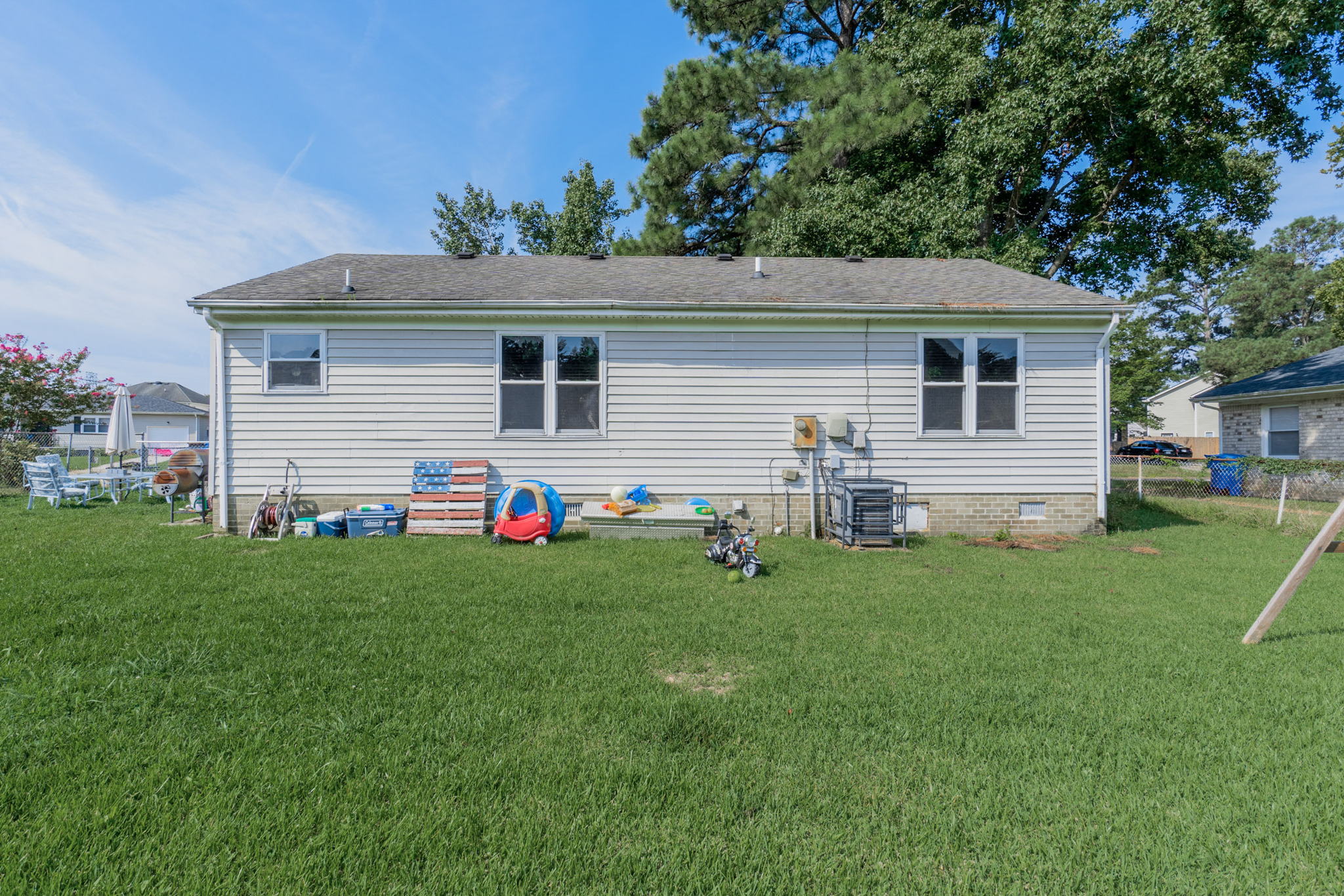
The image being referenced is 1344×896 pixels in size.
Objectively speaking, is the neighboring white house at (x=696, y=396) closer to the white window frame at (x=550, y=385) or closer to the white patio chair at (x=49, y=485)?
the white window frame at (x=550, y=385)

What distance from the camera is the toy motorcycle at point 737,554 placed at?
5.95 metres

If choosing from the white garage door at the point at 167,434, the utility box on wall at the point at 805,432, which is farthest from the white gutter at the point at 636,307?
the white garage door at the point at 167,434

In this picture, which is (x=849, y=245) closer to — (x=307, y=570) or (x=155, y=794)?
(x=307, y=570)

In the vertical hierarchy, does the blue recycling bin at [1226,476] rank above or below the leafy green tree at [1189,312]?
below

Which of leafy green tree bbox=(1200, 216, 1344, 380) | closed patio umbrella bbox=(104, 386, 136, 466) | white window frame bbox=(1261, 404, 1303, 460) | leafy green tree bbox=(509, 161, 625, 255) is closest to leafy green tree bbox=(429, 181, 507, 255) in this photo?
leafy green tree bbox=(509, 161, 625, 255)

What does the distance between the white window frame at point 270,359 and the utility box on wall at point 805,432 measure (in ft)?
22.6

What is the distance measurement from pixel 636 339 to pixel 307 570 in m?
5.04

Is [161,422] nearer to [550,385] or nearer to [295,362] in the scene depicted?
[295,362]

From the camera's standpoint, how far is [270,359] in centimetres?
817

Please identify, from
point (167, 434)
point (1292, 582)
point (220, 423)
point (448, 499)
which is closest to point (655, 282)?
point (448, 499)

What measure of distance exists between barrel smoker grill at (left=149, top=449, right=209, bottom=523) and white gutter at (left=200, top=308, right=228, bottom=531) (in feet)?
3.86

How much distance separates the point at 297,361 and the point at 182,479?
18.9ft

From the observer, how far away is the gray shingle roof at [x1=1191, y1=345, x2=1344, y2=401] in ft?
49.2

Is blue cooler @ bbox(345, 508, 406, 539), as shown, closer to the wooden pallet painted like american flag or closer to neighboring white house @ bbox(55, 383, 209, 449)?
the wooden pallet painted like american flag
